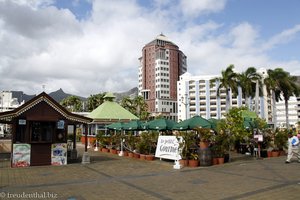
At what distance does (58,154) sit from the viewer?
15.7 meters

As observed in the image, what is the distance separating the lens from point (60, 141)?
16078 millimetres

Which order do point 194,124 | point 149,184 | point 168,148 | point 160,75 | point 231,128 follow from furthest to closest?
point 160,75 → point 194,124 → point 231,128 → point 168,148 → point 149,184

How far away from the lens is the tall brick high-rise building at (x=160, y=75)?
12756cm

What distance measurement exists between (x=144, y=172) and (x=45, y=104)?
6.48 m

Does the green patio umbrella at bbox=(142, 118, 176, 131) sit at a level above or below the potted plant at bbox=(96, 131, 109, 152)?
above

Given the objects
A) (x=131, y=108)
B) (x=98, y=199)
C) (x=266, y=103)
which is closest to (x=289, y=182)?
(x=98, y=199)

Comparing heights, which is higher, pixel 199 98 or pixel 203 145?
pixel 199 98

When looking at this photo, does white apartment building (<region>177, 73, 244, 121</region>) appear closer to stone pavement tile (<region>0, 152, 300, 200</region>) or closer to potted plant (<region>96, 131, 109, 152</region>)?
potted plant (<region>96, 131, 109, 152</region>)

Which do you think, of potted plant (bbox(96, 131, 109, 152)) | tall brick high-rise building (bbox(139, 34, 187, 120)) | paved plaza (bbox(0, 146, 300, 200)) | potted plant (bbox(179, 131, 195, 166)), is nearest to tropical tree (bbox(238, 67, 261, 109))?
potted plant (bbox(96, 131, 109, 152))

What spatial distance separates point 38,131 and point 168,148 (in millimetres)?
7021

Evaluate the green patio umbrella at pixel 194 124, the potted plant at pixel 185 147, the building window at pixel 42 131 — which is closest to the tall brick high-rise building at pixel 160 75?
the green patio umbrella at pixel 194 124

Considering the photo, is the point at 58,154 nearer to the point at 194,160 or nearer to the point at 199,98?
the point at 194,160

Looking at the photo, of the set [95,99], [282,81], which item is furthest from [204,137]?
[95,99]

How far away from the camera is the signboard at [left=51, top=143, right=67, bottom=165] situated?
15.6 m
